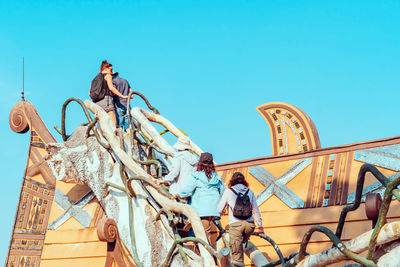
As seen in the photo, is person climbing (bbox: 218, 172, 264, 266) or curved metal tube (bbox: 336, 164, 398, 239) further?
person climbing (bbox: 218, 172, 264, 266)

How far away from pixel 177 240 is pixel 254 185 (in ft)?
6.84

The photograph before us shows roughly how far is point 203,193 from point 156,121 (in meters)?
2.78

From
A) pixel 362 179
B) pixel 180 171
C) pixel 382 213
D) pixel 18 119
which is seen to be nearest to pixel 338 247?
pixel 382 213

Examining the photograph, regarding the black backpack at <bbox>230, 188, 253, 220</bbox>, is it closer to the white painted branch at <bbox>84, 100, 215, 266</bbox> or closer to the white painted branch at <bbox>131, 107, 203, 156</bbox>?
the white painted branch at <bbox>84, 100, 215, 266</bbox>

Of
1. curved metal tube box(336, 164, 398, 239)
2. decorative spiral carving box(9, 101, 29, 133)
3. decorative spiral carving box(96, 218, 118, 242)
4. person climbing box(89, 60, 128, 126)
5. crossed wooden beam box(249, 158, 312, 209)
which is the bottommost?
decorative spiral carving box(96, 218, 118, 242)

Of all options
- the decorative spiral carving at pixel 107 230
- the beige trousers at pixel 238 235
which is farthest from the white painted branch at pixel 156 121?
the beige trousers at pixel 238 235

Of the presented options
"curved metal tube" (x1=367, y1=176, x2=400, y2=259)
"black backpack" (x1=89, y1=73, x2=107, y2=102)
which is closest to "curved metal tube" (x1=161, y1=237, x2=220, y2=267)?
"curved metal tube" (x1=367, y1=176, x2=400, y2=259)

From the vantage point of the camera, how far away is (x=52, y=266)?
7387mm

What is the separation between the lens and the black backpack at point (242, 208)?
180 inches

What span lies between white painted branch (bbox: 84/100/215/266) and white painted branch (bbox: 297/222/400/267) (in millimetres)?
979

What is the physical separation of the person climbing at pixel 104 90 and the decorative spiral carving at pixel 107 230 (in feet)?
5.65

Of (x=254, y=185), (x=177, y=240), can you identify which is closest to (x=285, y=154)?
(x=254, y=185)

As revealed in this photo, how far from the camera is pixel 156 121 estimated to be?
757cm

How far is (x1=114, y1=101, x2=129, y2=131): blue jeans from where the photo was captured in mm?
7289
